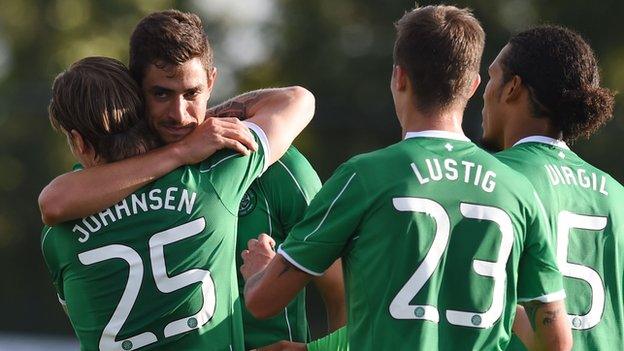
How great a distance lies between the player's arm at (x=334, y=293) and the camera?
496 cm

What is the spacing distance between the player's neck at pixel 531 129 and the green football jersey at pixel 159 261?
115cm

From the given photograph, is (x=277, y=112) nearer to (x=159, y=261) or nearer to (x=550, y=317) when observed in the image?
(x=159, y=261)

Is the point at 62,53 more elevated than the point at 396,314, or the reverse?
the point at 396,314

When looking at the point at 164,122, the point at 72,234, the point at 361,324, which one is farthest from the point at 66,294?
the point at 361,324

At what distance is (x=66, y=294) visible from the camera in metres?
4.59

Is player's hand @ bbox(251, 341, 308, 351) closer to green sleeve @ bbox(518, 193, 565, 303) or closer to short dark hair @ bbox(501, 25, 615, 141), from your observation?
green sleeve @ bbox(518, 193, 565, 303)

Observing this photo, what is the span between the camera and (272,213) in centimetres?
488

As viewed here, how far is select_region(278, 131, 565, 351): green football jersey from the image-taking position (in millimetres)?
4031

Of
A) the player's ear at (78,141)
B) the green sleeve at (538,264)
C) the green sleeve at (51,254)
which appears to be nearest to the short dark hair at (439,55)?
the green sleeve at (538,264)

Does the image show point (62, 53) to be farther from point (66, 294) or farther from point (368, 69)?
point (66, 294)

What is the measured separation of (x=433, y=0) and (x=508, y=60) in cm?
1293

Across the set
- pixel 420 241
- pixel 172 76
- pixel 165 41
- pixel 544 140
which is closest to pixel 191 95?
pixel 172 76

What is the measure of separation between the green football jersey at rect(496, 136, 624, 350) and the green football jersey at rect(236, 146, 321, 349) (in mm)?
812

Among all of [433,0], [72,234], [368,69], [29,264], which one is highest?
[72,234]
